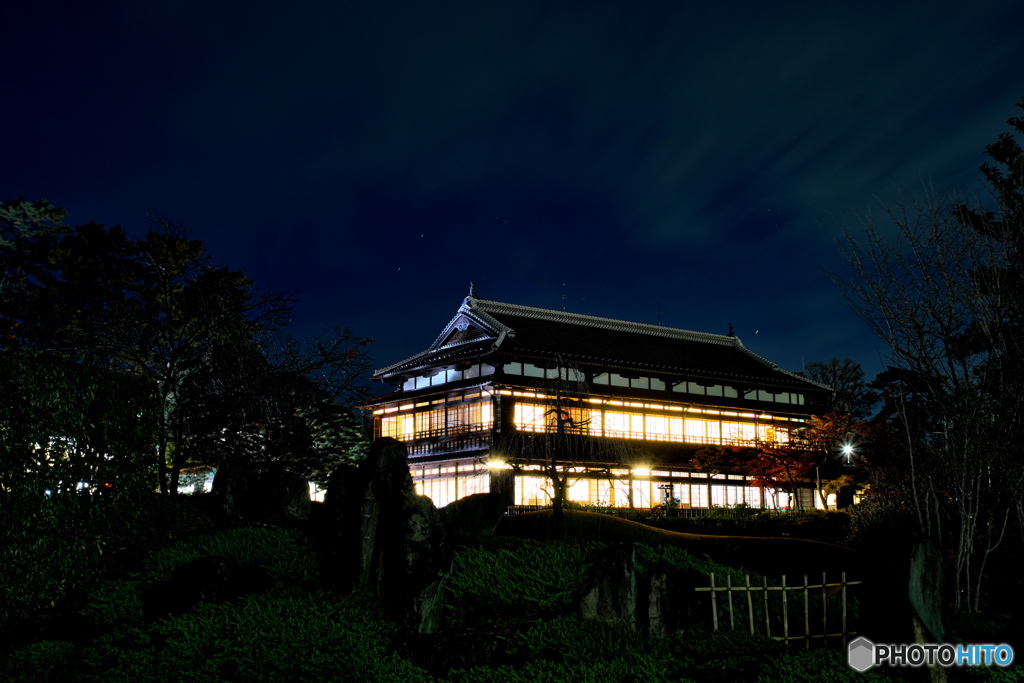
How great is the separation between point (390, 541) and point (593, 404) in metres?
29.0

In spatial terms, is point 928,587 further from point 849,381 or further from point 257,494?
point 849,381

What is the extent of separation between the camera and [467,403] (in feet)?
132

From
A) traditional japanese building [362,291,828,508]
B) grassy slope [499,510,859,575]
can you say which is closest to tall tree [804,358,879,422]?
traditional japanese building [362,291,828,508]

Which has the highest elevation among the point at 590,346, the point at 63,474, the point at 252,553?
the point at 590,346

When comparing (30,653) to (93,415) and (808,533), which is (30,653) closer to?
(93,415)

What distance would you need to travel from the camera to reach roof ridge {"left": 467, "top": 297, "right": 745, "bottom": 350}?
145ft

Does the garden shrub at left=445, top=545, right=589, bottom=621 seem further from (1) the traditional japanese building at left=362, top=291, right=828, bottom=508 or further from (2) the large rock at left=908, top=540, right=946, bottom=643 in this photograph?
(1) the traditional japanese building at left=362, top=291, right=828, bottom=508

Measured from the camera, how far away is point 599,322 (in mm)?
47469

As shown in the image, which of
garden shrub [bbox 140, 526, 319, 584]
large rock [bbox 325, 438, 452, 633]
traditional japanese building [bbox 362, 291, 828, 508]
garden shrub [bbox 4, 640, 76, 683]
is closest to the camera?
garden shrub [bbox 4, 640, 76, 683]

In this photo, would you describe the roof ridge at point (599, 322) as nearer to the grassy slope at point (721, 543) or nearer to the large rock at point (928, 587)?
the grassy slope at point (721, 543)

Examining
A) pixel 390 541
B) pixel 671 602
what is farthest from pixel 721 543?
pixel 390 541

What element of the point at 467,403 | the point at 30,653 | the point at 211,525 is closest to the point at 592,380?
the point at 467,403

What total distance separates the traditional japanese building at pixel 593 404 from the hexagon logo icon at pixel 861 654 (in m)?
23.9

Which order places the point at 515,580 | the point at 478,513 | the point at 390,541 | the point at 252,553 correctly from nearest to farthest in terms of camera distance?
the point at 390,541 → the point at 515,580 → the point at 252,553 → the point at 478,513
